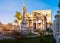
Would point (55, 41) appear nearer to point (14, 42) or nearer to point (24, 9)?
point (14, 42)

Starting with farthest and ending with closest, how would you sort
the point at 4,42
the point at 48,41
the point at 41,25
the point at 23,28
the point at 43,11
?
the point at 43,11, the point at 41,25, the point at 23,28, the point at 48,41, the point at 4,42

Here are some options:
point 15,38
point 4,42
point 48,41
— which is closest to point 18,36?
point 15,38

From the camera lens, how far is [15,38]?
12078mm

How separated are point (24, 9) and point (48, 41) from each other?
10.1m

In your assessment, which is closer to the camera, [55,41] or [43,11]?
[55,41]

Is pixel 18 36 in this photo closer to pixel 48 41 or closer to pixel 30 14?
pixel 48 41

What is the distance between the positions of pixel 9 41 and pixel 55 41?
10.0 ft

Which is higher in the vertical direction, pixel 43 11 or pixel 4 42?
pixel 43 11

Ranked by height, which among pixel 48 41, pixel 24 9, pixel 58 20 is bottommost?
pixel 48 41

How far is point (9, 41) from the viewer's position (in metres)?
11.8

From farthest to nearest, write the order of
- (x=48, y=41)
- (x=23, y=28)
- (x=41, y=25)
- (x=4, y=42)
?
(x=41, y=25), (x=23, y=28), (x=48, y=41), (x=4, y=42)

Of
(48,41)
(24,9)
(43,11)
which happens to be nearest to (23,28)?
(24,9)

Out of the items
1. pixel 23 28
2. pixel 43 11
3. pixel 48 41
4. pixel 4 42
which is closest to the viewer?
pixel 4 42

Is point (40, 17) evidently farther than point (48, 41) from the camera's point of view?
Yes
